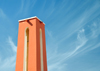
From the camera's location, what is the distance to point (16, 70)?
8477 millimetres

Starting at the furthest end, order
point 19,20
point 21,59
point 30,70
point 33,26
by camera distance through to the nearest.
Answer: point 19,20
point 33,26
point 21,59
point 30,70

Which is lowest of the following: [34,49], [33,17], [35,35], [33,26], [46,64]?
[46,64]

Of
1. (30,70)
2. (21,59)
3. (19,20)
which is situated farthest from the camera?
(19,20)

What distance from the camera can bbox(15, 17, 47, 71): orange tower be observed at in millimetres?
8367

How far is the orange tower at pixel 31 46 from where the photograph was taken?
837cm

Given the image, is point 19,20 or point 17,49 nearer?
point 17,49

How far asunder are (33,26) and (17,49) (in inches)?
75.1

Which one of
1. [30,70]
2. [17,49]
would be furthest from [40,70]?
[17,49]

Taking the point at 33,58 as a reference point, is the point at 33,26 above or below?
above

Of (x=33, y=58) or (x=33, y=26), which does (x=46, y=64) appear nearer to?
(x=33, y=58)

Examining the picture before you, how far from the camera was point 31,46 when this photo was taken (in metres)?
8.74

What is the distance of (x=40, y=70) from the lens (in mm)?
8492

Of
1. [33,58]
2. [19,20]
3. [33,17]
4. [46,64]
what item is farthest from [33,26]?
[46,64]

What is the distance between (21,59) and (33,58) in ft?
2.87
